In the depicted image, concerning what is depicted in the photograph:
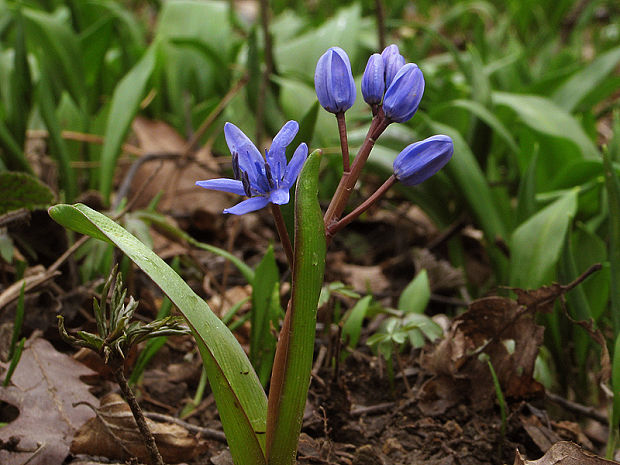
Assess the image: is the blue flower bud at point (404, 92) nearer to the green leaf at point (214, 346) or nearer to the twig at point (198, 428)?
the green leaf at point (214, 346)

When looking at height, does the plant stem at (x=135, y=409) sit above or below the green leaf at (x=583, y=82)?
below

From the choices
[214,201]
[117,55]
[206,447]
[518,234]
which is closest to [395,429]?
[206,447]

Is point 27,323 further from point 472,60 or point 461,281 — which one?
point 472,60

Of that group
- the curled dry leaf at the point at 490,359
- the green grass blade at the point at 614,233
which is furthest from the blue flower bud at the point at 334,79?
the green grass blade at the point at 614,233

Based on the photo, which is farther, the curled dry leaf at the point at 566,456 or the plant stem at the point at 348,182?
the curled dry leaf at the point at 566,456

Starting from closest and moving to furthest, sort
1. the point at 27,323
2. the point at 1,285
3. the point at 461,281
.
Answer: the point at 27,323 < the point at 1,285 < the point at 461,281

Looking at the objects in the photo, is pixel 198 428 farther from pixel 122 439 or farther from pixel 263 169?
pixel 263 169

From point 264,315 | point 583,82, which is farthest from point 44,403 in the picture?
point 583,82
